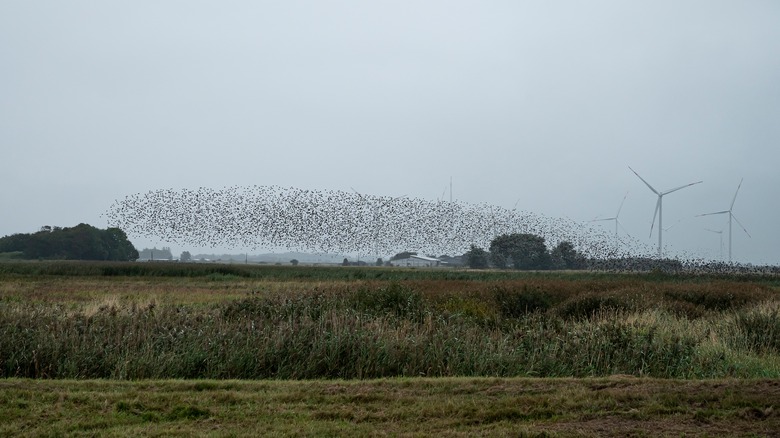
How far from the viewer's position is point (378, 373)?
48.2ft

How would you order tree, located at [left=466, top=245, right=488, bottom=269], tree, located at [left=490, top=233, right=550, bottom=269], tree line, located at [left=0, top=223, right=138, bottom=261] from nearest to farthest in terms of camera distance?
1. tree line, located at [left=0, top=223, right=138, bottom=261]
2. tree, located at [left=490, top=233, right=550, bottom=269]
3. tree, located at [left=466, top=245, right=488, bottom=269]

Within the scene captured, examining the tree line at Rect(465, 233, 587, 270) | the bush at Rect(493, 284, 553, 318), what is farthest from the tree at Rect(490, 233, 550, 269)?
the bush at Rect(493, 284, 553, 318)

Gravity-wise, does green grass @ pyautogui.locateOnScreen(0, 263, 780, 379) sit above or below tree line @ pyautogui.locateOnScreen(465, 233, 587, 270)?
below

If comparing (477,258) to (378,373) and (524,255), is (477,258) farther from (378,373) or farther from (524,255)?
(378,373)

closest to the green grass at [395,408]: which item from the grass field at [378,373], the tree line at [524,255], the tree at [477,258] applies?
the grass field at [378,373]

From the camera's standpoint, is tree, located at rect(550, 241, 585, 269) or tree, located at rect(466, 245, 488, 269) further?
tree, located at rect(466, 245, 488, 269)

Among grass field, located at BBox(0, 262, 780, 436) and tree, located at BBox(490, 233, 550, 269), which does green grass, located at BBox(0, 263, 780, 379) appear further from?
tree, located at BBox(490, 233, 550, 269)

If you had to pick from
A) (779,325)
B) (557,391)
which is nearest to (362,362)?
(557,391)

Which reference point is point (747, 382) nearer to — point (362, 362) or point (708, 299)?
point (362, 362)

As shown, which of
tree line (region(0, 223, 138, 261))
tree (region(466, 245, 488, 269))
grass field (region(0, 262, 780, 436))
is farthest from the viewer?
tree (region(466, 245, 488, 269))

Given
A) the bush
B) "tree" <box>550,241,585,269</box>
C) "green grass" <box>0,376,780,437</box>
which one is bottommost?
"green grass" <box>0,376,780,437</box>

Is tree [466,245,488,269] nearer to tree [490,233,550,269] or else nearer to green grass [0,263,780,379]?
tree [490,233,550,269]

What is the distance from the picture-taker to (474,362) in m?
14.9

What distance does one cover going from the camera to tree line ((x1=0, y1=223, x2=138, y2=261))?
373 feet
